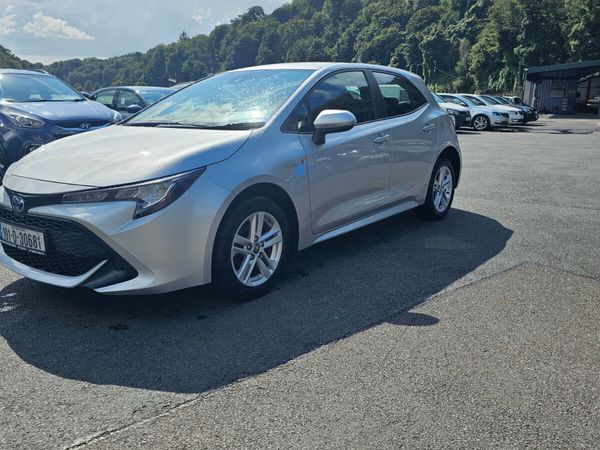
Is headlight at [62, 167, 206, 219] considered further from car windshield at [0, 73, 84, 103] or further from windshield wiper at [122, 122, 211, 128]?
car windshield at [0, 73, 84, 103]

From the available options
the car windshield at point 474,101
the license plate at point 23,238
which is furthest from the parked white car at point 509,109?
the license plate at point 23,238

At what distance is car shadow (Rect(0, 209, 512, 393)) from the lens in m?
2.92

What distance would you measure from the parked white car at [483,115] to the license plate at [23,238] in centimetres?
2166

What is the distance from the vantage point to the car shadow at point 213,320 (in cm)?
292

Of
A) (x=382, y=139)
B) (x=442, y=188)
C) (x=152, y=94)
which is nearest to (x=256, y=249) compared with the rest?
(x=382, y=139)

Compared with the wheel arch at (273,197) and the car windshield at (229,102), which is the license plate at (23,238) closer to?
the wheel arch at (273,197)

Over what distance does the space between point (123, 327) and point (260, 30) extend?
138672 mm

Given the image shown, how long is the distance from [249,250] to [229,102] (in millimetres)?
1321

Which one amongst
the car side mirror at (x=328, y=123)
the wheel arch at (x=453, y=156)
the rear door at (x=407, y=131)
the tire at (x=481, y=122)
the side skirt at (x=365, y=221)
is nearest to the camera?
the car side mirror at (x=328, y=123)

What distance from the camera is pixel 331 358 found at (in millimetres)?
3014

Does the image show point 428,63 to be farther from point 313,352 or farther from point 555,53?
point 313,352

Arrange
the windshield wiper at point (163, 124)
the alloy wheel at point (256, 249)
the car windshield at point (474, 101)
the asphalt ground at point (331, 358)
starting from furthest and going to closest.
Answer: the car windshield at point (474, 101)
the windshield wiper at point (163, 124)
the alloy wheel at point (256, 249)
the asphalt ground at point (331, 358)

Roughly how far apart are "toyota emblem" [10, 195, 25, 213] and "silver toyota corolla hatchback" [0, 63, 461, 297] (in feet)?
0.05

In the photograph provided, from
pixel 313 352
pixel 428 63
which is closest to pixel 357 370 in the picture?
pixel 313 352
